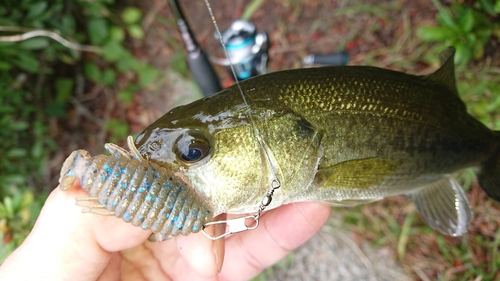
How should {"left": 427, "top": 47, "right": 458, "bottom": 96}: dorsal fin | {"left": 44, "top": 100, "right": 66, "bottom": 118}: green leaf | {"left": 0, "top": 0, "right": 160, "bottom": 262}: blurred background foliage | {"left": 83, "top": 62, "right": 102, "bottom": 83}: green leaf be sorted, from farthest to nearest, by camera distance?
{"left": 83, "top": 62, "right": 102, "bottom": 83}: green leaf < {"left": 44, "top": 100, "right": 66, "bottom": 118}: green leaf < {"left": 0, "top": 0, "right": 160, "bottom": 262}: blurred background foliage < {"left": 427, "top": 47, "right": 458, "bottom": 96}: dorsal fin

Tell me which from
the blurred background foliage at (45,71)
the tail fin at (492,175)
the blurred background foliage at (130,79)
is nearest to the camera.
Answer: the tail fin at (492,175)

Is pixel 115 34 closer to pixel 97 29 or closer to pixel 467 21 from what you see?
pixel 97 29

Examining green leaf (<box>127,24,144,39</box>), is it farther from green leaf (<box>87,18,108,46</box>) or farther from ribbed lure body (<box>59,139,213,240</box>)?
ribbed lure body (<box>59,139,213,240</box>)

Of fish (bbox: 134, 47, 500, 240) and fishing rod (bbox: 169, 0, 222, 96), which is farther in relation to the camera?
fishing rod (bbox: 169, 0, 222, 96)

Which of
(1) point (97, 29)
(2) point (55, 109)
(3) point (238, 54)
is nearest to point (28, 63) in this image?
(2) point (55, 109)

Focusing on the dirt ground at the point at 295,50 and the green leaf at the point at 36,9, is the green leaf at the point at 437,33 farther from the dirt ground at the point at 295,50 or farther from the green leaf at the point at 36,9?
the green leaf at the point at 36,9

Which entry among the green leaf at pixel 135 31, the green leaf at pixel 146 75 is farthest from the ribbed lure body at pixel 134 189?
the green leaf at pixel 135 31

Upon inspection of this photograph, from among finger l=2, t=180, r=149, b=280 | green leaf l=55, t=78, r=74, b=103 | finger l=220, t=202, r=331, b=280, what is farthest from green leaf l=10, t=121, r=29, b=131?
finger l=220, t=202, r=331, b=280

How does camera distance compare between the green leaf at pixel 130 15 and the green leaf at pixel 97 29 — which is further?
the green leaf at pixel 130 15
